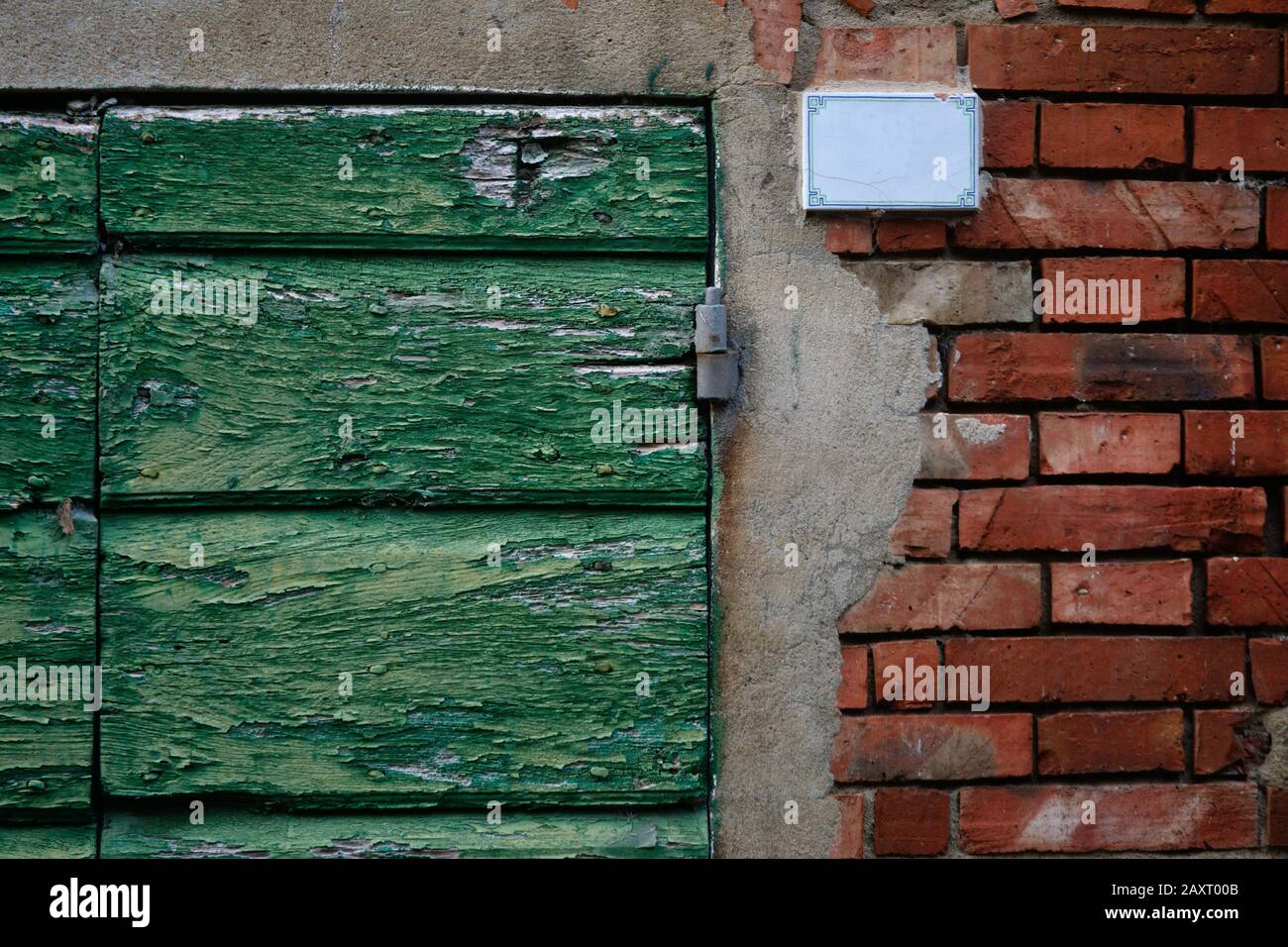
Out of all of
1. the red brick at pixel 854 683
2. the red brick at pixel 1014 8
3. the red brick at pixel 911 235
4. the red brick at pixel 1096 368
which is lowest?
the red brick at pixel 854 683

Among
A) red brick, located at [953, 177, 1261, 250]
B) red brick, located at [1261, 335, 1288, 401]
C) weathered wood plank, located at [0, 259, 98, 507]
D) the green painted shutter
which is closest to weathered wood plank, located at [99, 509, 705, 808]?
the green painted shutter

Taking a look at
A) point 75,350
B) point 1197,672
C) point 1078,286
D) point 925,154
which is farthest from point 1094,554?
point 75,350

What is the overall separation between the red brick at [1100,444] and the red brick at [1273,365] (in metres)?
0.16

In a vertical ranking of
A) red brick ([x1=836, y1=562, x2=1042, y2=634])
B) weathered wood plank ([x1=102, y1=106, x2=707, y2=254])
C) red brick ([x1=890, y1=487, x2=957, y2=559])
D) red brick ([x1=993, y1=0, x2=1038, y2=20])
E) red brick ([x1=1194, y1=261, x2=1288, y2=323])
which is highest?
red brick ([x1=993, y1=0, x2=1038, y2=20])

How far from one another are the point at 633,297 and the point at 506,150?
283 mm

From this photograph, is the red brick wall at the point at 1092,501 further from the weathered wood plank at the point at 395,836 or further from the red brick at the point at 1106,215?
the weathered wood plank at the point at 395,836

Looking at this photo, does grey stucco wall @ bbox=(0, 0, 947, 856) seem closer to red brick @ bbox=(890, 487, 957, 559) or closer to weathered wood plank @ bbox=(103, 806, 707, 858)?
red brick @ bbox=(890, 487, 957, 559)

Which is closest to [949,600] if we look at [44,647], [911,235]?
[911,235]

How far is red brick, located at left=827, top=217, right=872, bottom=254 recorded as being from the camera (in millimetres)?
1324

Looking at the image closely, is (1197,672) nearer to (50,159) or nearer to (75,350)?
(75,350)

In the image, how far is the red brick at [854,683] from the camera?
131 centimetres

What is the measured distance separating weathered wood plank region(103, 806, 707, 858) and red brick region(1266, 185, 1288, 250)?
3.99ft

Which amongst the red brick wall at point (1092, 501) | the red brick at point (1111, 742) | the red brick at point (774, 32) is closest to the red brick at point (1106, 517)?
the red brick wall at point (1092, 501)

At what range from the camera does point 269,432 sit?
4.22 feet
